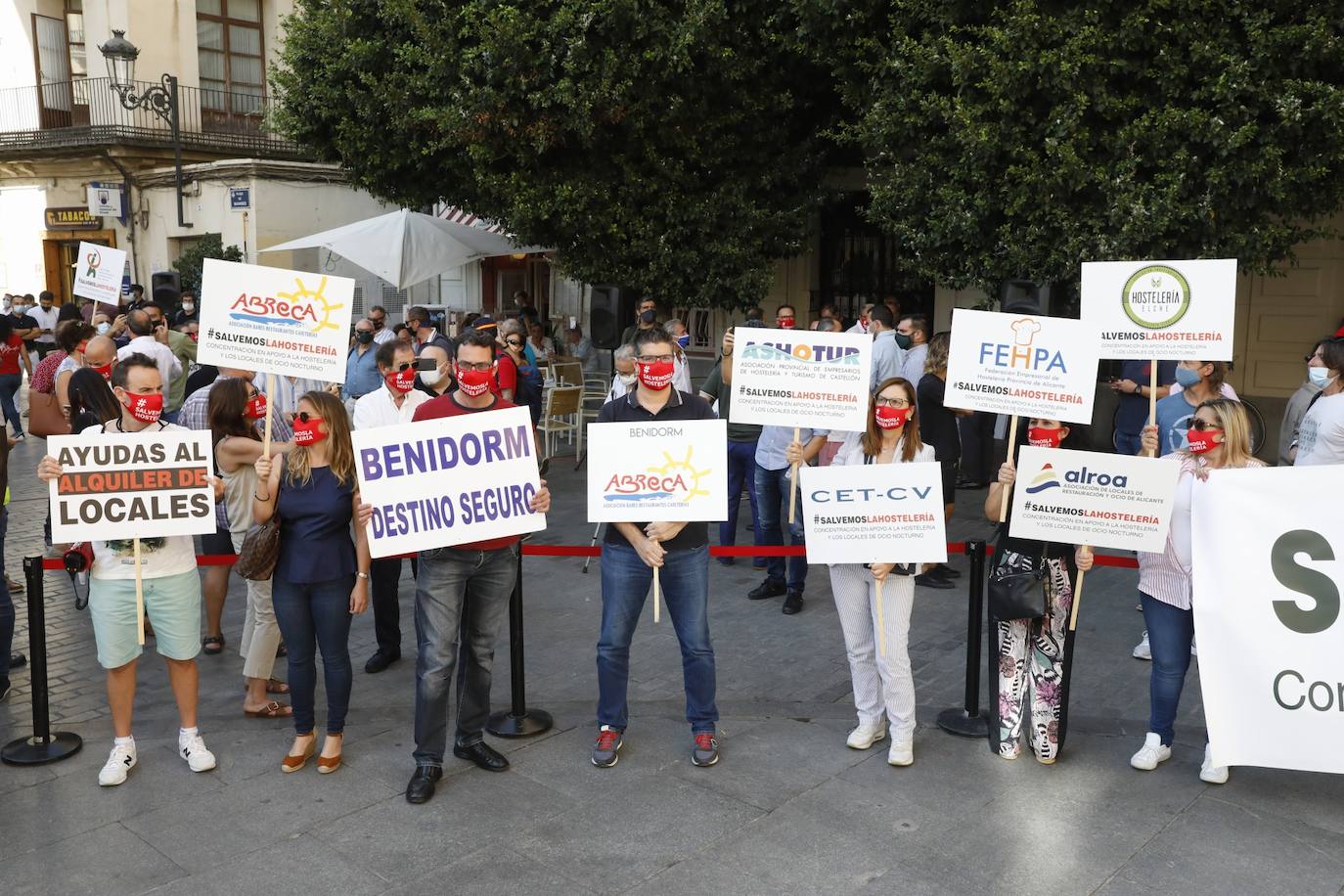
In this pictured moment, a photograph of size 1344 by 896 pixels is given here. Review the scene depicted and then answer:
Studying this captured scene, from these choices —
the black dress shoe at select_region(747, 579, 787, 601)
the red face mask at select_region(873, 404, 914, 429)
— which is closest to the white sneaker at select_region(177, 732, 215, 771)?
the red face mask at select_region(873, 404, 914, 429)

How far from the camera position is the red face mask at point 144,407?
4902mm

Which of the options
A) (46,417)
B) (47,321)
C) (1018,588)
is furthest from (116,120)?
(1018,588)

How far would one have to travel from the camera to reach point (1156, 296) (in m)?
5.39

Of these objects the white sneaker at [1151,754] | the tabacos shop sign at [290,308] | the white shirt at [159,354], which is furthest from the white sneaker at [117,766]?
the white shirt at [159,354]

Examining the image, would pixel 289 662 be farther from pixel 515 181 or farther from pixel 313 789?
pixel 515 181

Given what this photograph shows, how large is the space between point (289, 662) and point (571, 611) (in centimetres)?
290

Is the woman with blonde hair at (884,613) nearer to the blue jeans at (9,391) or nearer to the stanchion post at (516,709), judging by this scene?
the stanchion post at (516,709)

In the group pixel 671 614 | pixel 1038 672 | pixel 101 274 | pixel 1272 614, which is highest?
pixel 101 274

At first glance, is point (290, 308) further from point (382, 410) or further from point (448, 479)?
point (448, 479)

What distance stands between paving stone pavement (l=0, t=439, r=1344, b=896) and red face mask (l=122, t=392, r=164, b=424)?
63.4 inches

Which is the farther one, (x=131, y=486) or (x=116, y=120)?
(x=116, y=120)

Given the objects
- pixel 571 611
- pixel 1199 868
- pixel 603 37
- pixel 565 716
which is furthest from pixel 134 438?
pixel 603 37

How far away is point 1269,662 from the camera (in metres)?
4.67

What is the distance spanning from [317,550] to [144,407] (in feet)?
3.30
